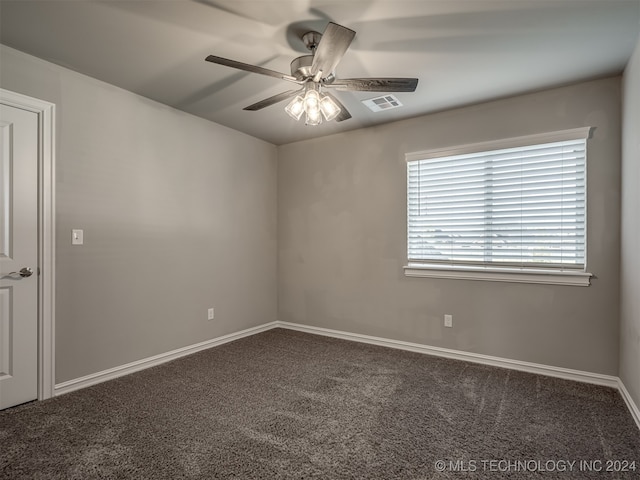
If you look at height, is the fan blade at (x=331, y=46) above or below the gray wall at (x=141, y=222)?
above

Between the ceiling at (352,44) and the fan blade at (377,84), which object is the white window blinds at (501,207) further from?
the fan blade at (377,84)

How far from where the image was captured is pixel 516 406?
2.45m

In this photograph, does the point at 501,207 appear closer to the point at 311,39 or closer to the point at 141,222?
the point at 311,39

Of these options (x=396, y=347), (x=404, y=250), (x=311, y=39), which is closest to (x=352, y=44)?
(x=311, y=39)

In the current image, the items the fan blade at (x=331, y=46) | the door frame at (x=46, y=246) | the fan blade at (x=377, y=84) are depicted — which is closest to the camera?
the fan blade at (x=331, y=46)

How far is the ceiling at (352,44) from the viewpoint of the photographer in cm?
199

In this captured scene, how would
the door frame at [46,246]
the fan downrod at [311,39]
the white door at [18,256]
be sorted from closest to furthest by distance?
the fan downrod at [311,39] < the white door at [18,256] < the door frame at [46,246]

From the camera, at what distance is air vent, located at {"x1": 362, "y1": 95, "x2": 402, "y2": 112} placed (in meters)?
3.19

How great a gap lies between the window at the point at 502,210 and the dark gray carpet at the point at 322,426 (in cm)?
96

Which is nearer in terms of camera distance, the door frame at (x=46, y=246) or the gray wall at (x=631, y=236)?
the gray wall at (x=631, y=236)

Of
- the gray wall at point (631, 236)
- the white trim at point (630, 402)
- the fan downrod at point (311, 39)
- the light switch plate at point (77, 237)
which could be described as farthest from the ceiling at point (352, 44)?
the white trim at point (630, 402)

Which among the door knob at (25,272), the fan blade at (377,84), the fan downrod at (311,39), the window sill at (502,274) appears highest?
the fan downrod at (311,39)

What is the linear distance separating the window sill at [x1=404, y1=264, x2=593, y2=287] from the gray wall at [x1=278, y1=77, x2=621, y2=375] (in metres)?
0.06

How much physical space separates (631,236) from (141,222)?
389cm
